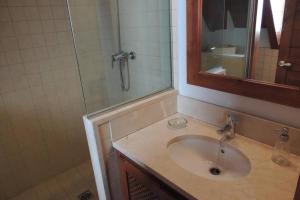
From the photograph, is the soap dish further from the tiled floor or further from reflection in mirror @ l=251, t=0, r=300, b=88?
the tiled floor

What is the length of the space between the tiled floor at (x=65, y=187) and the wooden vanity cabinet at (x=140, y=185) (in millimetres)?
862

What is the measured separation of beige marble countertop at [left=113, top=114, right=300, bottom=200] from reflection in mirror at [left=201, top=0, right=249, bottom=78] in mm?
341

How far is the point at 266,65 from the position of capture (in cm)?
99

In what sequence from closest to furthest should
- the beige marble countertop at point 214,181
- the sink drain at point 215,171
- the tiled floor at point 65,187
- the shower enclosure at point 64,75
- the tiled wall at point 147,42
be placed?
the beige marble countertop at point 214,181, the sink drain at point 215,171, the tiled wall at point 147,42, the shower enclosure at point 64,75, the tiled floor at point 65,187

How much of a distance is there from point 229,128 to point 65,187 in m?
1.67

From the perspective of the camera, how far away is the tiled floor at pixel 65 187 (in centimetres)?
199

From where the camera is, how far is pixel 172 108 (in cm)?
142

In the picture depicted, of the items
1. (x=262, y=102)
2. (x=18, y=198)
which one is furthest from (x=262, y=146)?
(x=18, y=198)

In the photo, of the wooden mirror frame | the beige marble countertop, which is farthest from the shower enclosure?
the beige marble countertop

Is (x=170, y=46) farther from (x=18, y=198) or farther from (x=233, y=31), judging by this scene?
(x=18, y=198)

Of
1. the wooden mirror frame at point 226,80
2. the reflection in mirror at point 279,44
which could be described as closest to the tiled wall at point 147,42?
the wooden mirror frame at point 226,80

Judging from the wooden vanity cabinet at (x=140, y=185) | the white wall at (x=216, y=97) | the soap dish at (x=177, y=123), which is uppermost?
A: the white wall at (x=216, y=97)

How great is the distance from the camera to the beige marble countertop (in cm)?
80

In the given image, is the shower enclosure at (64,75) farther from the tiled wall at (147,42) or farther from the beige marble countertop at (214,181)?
the beige marble countertop at (214,181)
